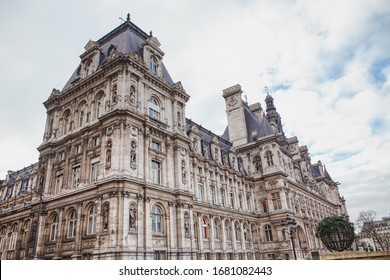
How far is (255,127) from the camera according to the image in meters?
51.7

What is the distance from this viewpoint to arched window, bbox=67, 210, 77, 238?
985 inches

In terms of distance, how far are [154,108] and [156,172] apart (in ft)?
21.8

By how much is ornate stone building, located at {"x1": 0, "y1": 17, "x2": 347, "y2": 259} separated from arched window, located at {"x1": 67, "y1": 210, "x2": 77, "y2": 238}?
0.13 metres

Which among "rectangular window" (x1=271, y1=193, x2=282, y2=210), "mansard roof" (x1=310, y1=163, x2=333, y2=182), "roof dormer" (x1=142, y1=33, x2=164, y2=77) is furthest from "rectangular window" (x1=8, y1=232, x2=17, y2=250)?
"mansard roof" (x1=310, y1=163, x2=333, y2=182)

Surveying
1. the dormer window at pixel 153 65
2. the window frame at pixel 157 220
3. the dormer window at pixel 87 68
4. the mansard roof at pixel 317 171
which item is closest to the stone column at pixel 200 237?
the window frame at pixel 157 220

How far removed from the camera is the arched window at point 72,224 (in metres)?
25.0

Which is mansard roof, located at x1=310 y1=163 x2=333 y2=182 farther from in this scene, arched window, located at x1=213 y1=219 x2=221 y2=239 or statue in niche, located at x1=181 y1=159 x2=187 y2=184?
statue in niche, located at x1=181 y1=159 x2=187 y2=184

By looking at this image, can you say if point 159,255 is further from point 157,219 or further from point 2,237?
point 2,237

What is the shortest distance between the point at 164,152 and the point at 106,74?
9.26 meters

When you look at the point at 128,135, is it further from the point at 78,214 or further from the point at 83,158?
the point at 78,214

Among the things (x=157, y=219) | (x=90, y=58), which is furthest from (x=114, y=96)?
(x=157, y=219)
